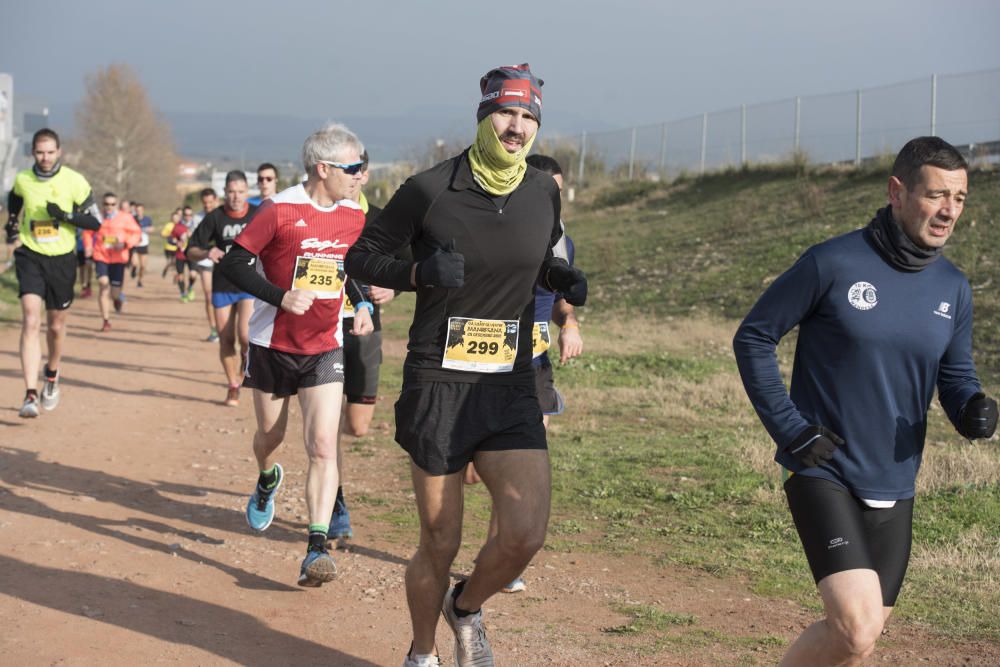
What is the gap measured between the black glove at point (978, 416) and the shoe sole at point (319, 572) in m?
3.36

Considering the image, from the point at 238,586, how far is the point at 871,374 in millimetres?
3821

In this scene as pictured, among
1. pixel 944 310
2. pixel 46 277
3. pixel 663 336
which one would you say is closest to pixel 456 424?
pixel 944 310

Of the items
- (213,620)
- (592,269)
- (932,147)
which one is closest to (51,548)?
(213,620)

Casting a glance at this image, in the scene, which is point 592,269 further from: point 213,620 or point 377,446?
point 213,620

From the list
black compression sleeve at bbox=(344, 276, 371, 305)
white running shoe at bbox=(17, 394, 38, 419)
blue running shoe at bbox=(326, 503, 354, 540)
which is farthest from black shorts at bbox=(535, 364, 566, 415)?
white running shoe at bbox=(17, 394, 38, 419)

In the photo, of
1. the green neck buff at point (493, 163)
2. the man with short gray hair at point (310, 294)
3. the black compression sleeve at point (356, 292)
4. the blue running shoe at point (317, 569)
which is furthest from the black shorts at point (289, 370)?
the green neck buff at point (493, 163)

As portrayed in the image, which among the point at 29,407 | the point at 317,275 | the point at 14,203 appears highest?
the point at 14,203

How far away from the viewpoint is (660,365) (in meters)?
15.1

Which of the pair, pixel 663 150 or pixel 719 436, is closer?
pixel 719 436

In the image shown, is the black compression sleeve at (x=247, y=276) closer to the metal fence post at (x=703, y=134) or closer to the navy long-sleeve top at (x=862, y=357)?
the navy long-sleeve top at (x=862, y=357)

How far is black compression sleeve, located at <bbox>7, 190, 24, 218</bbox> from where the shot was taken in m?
11.0

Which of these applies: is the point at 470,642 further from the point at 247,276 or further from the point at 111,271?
the point at 111,271

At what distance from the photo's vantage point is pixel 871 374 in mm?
4137

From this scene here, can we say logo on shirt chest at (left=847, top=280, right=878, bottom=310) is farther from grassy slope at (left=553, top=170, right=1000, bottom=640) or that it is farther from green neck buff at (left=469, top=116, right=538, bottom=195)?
grassy slope at (left=553, top=170, right=1000, bottom=640)
